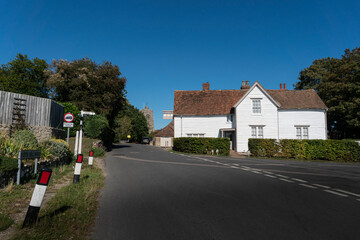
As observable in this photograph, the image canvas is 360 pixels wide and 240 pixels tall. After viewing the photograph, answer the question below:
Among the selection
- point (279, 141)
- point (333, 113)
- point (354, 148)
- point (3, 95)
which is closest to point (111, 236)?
point (3, 95)

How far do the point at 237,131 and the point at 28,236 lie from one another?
26.4m

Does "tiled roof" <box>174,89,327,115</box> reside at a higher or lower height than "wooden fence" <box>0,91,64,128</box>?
higher

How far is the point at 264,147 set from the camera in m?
22.3

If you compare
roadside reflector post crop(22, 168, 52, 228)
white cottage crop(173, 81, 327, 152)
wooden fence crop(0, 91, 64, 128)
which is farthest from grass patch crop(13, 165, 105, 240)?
white cottage crop(173, 81, 327, 152)

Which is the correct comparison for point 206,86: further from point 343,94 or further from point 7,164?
point 7,164

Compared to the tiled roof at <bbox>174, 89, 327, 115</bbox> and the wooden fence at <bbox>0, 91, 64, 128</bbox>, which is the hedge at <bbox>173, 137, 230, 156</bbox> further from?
the wooden fence at <bbox>0, 91, 64, 128</bbox>

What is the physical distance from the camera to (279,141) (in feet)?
73.4

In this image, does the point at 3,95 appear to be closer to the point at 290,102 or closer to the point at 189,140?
the point at 189,140

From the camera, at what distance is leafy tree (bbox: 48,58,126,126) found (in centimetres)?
2959

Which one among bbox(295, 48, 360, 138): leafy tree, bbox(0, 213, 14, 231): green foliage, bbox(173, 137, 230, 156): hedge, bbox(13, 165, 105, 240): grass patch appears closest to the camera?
bbox(13, 165, 105, 240): grass patch

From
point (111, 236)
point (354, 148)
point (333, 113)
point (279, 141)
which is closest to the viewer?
point (111, 236)

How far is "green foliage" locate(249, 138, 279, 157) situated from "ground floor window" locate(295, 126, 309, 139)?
798 centimetres

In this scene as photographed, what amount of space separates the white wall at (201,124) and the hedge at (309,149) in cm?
817

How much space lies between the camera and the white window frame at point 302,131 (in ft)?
91.9
